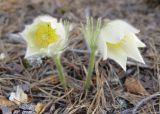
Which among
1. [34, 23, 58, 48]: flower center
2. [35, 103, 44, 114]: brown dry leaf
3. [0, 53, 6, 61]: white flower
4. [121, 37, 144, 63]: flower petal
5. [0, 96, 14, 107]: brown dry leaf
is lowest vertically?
[35, 103, 44, 114]: brown dry leaf

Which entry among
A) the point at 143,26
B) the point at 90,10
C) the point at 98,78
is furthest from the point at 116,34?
the point at 90,10

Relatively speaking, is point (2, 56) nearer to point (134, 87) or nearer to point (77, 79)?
point (77, 79)

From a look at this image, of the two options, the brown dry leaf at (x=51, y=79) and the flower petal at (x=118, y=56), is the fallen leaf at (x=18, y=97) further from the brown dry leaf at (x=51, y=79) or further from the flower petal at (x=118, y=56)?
the flower petal at (x=118, y=56)

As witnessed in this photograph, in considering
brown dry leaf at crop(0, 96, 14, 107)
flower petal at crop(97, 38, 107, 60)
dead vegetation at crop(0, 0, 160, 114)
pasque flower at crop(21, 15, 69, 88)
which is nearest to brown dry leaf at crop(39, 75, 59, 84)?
dead vegetation at crop(0, 0, 160, 114)

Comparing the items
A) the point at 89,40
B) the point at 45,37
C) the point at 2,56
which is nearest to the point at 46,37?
the point at 45,37

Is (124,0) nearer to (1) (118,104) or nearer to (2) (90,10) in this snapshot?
(2) (90,10)

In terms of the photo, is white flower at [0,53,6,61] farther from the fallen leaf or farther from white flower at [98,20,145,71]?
white flower at [98,20,145,71]
